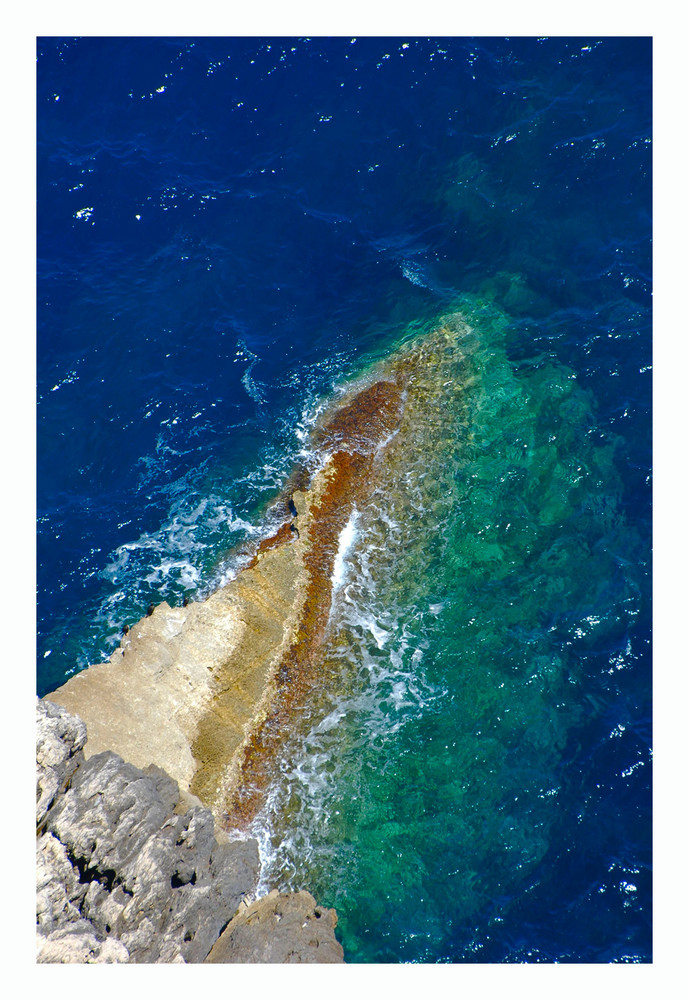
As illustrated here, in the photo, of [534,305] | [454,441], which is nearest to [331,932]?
[454,441]

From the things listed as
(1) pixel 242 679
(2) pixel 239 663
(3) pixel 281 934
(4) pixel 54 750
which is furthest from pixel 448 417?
(3) pixel 281 934

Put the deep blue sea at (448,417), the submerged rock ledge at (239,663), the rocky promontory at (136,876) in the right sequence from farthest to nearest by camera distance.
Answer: the submerged rock ledge at (239,663) → the deep blue sea at (448,417) → the rocky promontory at (136,876)

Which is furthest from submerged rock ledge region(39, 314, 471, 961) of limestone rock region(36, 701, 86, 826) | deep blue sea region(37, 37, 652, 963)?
deep blue sea region(37, 37, 652, 963)

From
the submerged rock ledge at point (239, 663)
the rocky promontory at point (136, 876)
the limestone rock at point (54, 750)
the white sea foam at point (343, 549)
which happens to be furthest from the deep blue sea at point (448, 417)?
the limestone rock at point (54, 750)

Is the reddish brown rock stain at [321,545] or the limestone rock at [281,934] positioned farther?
the reddish brown rock stain at [321,545]

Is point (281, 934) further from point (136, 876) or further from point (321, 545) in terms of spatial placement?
point (321, 545)

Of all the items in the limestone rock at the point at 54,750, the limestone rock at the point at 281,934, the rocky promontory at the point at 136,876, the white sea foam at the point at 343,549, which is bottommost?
the limestone rock at the point at 281,934

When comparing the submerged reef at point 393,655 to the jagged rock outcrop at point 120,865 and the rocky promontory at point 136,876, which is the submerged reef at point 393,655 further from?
the jagged rock outcrop at point 120,865
